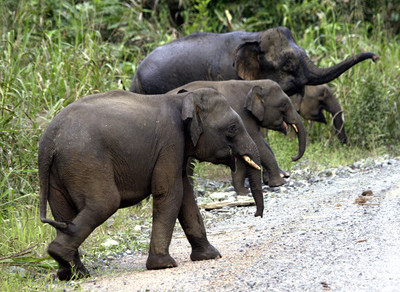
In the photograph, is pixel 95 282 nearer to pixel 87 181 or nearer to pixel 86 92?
pixel 87 181

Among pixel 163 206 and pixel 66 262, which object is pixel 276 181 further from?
pixel 66 262

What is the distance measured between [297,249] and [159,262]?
1090 mm

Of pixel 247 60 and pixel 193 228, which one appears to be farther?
pixel 247 60

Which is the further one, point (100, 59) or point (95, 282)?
point (100, 59)

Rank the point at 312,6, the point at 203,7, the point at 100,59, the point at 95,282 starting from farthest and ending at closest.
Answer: the point at 312,6 < the point at 203,7 < the point at 100,59 < the point at 95,282

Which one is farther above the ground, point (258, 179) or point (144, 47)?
point (258, 179)

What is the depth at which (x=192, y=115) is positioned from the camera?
250 inches

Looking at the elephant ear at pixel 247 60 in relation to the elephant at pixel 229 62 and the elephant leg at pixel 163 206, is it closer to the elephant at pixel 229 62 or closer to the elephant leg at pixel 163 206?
the elephant at pixel 229 62

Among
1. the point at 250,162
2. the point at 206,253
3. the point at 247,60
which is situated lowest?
the point at 206,253

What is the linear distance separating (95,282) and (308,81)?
623 centimetres

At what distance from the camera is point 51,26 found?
1512 cm

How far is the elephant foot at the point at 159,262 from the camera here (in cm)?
626

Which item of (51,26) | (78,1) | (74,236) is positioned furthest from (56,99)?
(78,1)

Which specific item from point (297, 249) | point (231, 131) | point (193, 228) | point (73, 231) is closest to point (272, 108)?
point (231, 131)
